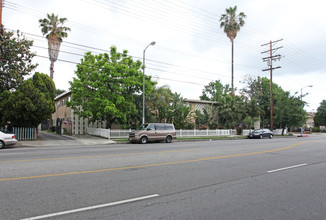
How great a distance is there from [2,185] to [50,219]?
9.31ft

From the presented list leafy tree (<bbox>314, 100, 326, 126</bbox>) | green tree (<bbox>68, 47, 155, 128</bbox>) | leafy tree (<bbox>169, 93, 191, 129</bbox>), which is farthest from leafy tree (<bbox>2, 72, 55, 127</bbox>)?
leafy tree (<bbox>314, 100, 326, 126</bbox>)

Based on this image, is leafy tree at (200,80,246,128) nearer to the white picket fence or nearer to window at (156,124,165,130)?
window at (156,124,165,130)

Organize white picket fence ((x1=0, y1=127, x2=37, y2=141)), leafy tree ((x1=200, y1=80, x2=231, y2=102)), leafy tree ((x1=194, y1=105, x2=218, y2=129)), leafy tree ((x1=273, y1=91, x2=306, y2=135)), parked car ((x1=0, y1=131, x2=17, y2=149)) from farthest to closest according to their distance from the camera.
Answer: leafy tree ((x1=200, y1=80, x2=231, y2=102)), leafy tree ((x1=273, y1=91, x2=306, y2=135)), leafy tree ((x1=194, y1=105, x2=218, y2=129)), white picket fence ((x1=0, y1=127, x2=37, y2=141)), parked car ((x1=0, y1=131, x2=17, y2=149))

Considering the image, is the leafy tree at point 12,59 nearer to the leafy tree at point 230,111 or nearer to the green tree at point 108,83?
the green tree at point 108,83

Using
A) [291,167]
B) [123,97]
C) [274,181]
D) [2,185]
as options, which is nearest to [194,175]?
[274,181]

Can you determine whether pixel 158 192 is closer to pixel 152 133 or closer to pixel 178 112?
pixel 152 133

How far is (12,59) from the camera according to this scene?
21578mm

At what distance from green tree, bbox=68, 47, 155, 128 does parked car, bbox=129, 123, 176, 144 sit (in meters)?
3.38

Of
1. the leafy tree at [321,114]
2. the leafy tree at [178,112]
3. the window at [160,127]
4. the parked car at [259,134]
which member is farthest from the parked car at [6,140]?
the leafy tree at [321,114]

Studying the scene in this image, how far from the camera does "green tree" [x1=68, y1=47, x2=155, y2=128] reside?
74.2ft

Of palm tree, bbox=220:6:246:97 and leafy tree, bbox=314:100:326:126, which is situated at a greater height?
palm tree, bbox=220:6:246:97

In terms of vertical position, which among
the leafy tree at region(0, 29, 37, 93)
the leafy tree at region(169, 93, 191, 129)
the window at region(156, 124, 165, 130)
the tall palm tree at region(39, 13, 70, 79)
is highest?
the tall palm tree at region(39, 13, 70, 79)

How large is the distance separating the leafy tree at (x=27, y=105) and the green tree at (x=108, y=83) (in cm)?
370

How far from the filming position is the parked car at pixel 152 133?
65.8 feet
